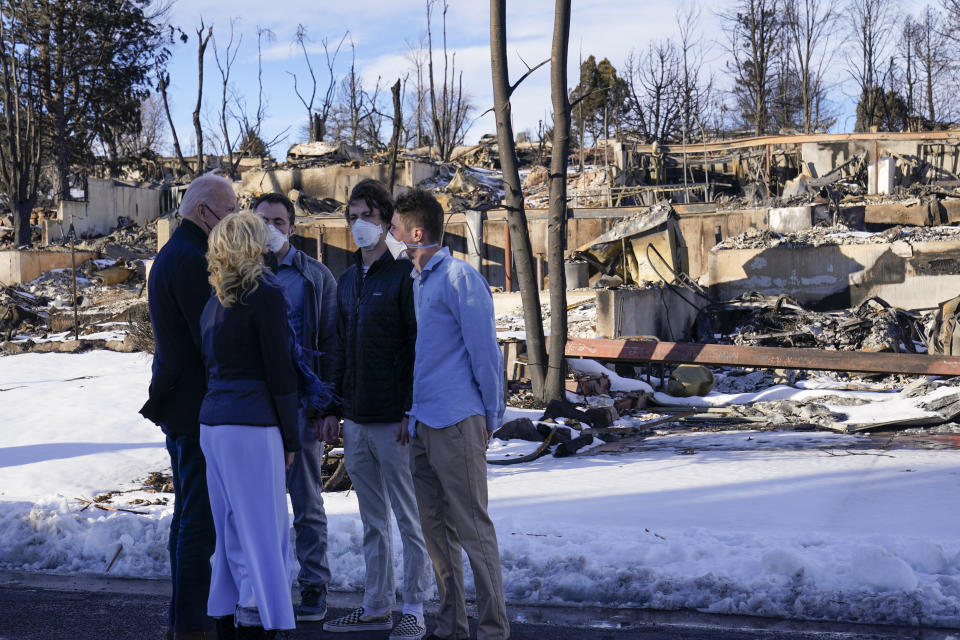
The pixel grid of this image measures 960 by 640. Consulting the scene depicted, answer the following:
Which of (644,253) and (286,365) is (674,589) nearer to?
(286,365)

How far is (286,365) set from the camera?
3.57 metres

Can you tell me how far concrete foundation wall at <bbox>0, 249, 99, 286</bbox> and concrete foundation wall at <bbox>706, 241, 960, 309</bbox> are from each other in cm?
1965

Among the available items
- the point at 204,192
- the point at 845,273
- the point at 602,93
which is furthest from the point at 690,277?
the point at 602,93

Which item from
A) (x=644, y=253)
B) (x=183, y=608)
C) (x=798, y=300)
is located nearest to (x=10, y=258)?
(x=644, y=253)

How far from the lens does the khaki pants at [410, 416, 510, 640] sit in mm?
3777

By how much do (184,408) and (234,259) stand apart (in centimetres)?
74

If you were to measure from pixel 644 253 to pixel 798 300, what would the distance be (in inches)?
142

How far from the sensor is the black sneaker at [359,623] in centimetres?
424

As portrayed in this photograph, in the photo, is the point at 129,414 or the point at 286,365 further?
the point at 129,414

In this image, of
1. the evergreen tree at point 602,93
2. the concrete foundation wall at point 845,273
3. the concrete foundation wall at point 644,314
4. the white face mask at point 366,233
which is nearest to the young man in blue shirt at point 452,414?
the white face mask at point 366,233

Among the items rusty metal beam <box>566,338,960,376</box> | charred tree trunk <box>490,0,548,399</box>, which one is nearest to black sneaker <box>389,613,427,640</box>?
charred tree trunk <box>490,0,548,399</box>

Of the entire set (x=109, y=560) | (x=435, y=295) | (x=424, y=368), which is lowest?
(x=109, y=560)

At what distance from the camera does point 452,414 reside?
3.80 m

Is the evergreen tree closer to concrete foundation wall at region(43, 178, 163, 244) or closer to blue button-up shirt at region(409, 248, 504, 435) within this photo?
concrete foundation wall at region(43, 178, 163, 244)
